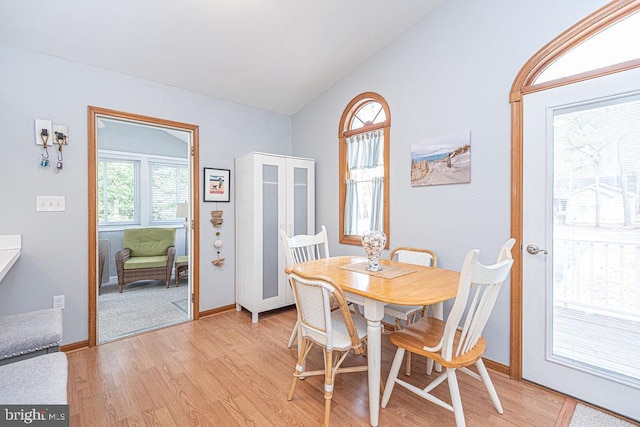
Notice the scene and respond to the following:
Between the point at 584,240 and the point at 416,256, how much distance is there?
3.73ft

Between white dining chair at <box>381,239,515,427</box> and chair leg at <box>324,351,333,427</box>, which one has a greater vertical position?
white dining chair at <box>381,239,515,427</box>

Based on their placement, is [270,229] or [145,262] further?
[145,262]

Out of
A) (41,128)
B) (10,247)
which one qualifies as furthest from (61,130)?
(10,247)

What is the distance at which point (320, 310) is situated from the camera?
1692 millimetres

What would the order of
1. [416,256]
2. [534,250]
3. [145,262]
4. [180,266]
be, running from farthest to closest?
[180,266]
[145,262]
[416,256]
[534,250]

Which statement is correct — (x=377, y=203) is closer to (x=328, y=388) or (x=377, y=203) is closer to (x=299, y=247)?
(x=299, y=247)

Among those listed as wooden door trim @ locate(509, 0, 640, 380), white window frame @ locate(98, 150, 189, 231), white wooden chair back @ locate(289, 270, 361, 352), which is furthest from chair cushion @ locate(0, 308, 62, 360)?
white window frame @ locate(98, 150, 189, 231)

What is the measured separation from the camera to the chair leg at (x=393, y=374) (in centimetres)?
178

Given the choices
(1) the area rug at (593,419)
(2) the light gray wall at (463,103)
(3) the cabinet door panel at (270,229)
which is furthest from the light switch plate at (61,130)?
(1) the area rug at (593,419)

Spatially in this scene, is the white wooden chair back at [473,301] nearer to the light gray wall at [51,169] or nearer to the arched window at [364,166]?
the arched window at [364,166]

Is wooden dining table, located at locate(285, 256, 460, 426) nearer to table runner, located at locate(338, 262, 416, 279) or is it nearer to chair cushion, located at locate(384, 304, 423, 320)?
table runner, located at locate(338, 262, 416, 279)

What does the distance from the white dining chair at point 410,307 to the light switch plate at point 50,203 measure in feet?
9.21

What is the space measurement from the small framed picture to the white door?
288 cm

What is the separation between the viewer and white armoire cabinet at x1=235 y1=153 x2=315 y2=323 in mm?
3270
